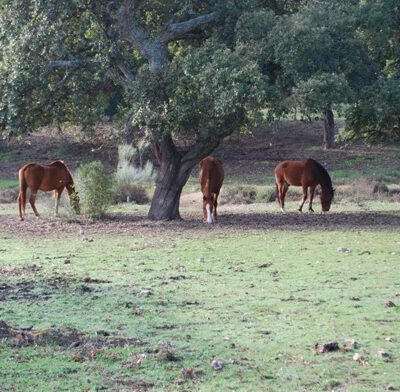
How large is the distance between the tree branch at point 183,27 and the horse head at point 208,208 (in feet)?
12.5

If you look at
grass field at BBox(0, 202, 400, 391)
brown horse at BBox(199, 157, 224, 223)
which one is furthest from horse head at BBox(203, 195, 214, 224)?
grass field at BBox(0, 202, 400, 391)

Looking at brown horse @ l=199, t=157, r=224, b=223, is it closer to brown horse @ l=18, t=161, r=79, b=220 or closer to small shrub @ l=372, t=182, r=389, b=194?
brown horse @ l=18, t=161, r=79, b=220

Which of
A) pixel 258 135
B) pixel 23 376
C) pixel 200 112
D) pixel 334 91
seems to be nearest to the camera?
pixel 23 376

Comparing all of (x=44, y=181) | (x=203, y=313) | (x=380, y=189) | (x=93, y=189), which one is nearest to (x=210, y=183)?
(x=93, y=189)

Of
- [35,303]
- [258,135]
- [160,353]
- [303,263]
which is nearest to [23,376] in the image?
[160,353]

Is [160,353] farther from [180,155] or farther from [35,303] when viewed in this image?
[180,155]

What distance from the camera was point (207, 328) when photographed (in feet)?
28.2

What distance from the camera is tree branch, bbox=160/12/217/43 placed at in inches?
794

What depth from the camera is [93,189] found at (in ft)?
67.8

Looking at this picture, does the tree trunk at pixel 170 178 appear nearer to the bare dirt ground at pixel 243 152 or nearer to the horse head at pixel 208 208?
the horse head at pixel 208 208

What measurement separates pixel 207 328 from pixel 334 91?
32.2 ft

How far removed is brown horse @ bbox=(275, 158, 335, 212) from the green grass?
5.79 metres

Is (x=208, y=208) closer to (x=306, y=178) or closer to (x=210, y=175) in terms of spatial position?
(x=210, y=175)

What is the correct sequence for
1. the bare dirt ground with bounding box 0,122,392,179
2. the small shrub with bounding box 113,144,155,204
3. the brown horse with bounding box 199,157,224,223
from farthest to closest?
the bare dirt ground with bounding box 0,122,392,179 → the small shrub with bounding box 113,144,155,204 → the brown horse with bounding box 199,157,224,223
